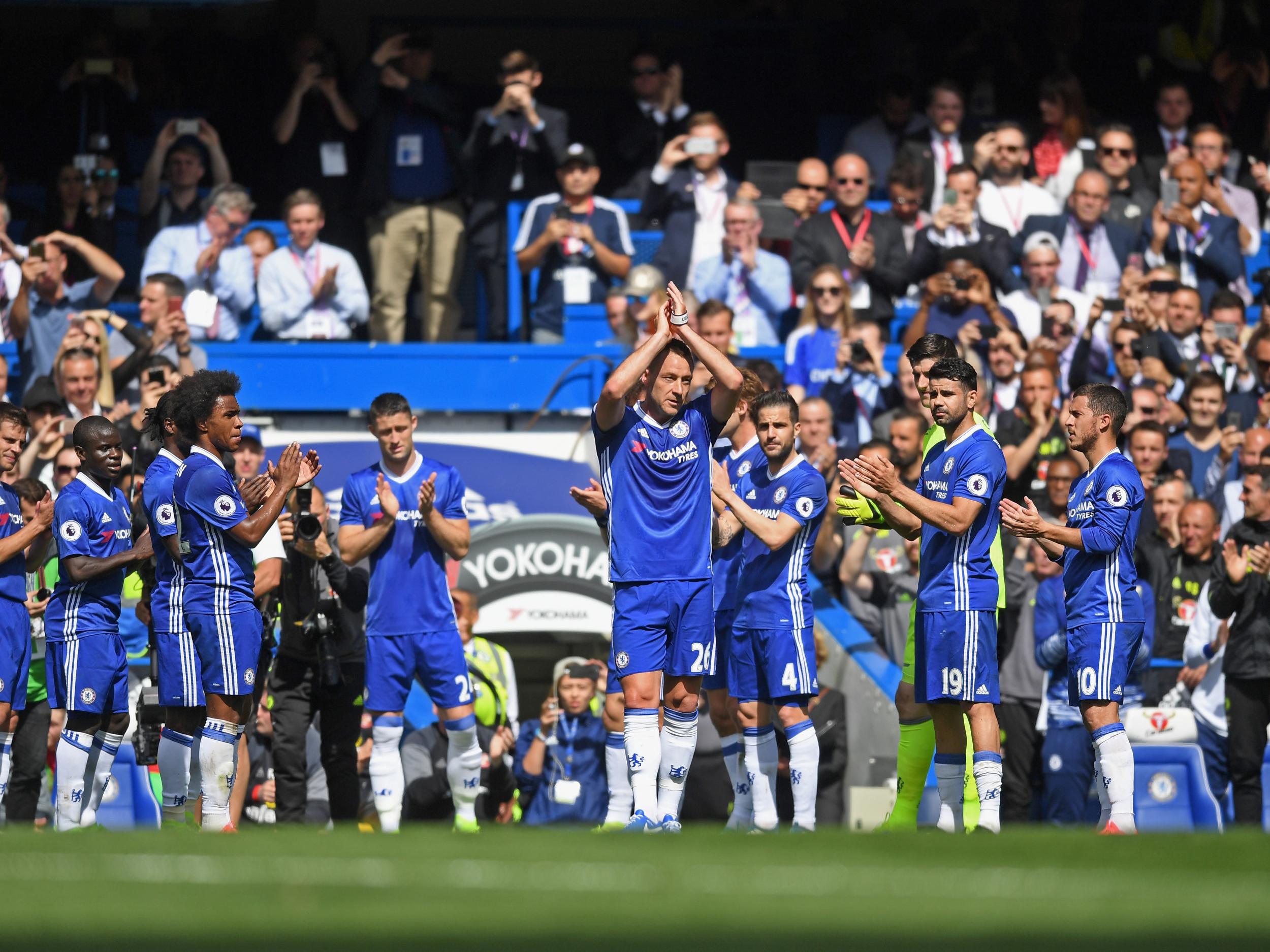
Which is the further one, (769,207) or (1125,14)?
(1125,14)

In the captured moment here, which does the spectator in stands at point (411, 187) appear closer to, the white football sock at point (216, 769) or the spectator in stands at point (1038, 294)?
the spectator in stands at point (1038, 294)

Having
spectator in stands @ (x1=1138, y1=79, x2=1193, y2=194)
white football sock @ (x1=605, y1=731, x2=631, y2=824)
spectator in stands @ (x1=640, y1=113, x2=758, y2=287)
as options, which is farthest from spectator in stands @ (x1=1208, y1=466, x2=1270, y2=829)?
spectator in stands @ (x1=1138, y1=79, x2=1193, y2=194)

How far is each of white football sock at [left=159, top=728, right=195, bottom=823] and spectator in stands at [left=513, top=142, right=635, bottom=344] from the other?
6.25 metres

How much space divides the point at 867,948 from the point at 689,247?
11.8 meters

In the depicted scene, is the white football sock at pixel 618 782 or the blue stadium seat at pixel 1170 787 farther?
the blue stadium seat at pixel 1170 787

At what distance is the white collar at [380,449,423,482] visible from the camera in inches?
408

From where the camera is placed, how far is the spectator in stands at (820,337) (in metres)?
13.9

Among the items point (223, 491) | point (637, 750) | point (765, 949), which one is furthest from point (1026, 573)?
point (765, 949)

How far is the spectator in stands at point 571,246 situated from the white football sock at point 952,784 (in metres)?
6.62

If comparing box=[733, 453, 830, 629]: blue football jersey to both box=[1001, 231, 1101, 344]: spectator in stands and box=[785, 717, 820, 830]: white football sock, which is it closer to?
box=[785, 717, 820, 830]: white football sock

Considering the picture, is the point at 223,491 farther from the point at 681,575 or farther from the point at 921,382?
the point at 921,382

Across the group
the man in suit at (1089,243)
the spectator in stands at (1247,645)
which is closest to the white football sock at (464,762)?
the spectator in stands at (1247,645)

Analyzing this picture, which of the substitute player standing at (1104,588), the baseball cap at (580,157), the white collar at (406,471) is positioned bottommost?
the substitute player standing at (1104,588)

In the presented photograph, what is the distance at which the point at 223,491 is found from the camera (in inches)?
370
